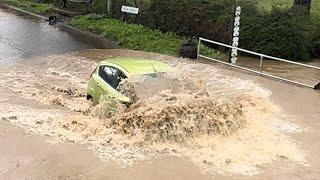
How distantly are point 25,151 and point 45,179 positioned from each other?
63.0 inches

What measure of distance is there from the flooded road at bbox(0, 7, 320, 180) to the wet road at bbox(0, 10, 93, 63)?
763 cm

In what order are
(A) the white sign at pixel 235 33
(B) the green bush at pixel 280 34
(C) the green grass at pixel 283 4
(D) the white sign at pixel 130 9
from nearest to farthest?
(A) the white sign at pixel 235 33 < (B) the green bush at pixel 280 34 < (C) the green grass at pixel 283 4 < (D) the white sign at pixel 130 9

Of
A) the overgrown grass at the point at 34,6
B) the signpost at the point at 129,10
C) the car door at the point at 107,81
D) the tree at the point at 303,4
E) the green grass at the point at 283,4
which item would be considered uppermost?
the tree at the point at 303,4

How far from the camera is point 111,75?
1384cm

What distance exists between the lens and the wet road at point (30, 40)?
77.3 ft

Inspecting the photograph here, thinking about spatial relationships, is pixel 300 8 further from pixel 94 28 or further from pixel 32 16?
pixel 32 16

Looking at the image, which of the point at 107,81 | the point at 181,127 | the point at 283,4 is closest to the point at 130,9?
the point at 283,4

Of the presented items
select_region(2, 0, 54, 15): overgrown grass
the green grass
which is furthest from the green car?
select_region(2, 0, 54, 15): overgrown grass

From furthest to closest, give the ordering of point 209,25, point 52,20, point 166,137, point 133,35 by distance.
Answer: point 52,20, point 133,35, point 209,25, point 166,137

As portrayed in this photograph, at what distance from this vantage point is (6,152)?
11.7 metres

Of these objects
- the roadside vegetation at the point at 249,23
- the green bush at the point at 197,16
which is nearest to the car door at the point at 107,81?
the roadside vegetation at the point at 249,23

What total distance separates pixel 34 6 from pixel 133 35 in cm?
1311

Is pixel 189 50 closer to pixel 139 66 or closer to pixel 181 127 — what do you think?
pixel 139 66

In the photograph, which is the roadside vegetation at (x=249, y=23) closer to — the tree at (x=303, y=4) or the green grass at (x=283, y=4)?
the green grass at (x=283, y=4)
